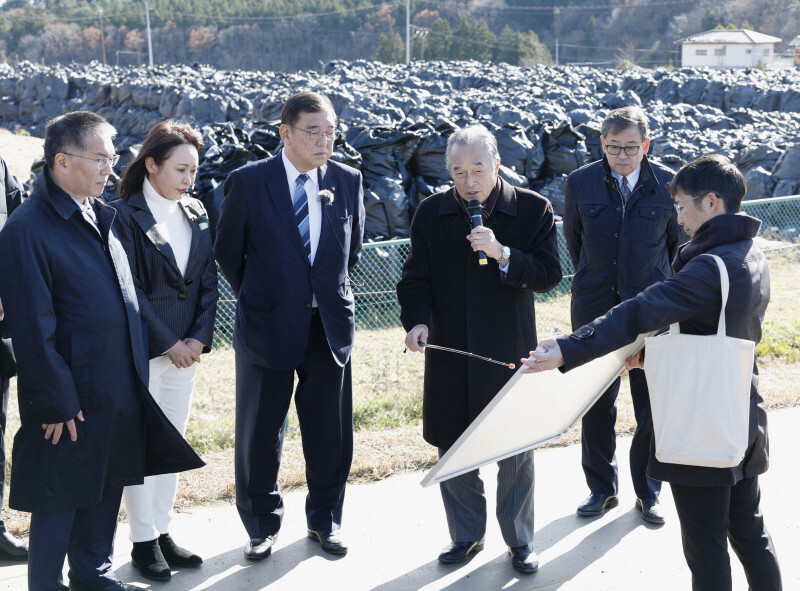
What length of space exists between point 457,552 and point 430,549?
167mm

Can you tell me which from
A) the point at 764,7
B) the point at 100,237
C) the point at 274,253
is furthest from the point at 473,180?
the point at 764,7

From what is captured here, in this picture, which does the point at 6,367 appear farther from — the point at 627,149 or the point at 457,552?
the point at 627,149

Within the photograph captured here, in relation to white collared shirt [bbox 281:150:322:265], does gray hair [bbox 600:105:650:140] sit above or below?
above

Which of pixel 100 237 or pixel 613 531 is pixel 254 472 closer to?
pixel 100 237

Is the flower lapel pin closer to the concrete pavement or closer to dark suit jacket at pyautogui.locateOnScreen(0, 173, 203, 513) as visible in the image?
dark suit jacket at pyautogui.locateOnScreen(0, 173, 203, 513)

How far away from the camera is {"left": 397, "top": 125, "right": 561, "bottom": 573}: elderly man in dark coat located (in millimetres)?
3623

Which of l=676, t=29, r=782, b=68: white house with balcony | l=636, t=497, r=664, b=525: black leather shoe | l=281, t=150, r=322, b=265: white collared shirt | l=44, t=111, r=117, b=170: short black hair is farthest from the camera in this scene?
l=676, t=29, r=782, b=68: white house with balcony

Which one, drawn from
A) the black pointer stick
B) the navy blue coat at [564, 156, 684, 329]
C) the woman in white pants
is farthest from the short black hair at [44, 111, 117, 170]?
the navy blue coat at [564, 156, 684, 329]

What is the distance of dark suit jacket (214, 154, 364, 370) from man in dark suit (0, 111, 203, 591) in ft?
1.86

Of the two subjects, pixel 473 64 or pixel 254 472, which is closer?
pixel 254 472

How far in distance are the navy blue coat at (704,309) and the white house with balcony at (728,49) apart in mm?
61843

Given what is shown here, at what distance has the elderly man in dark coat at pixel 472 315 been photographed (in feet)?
11.9

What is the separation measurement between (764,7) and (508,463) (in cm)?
8944

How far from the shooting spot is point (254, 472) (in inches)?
149
